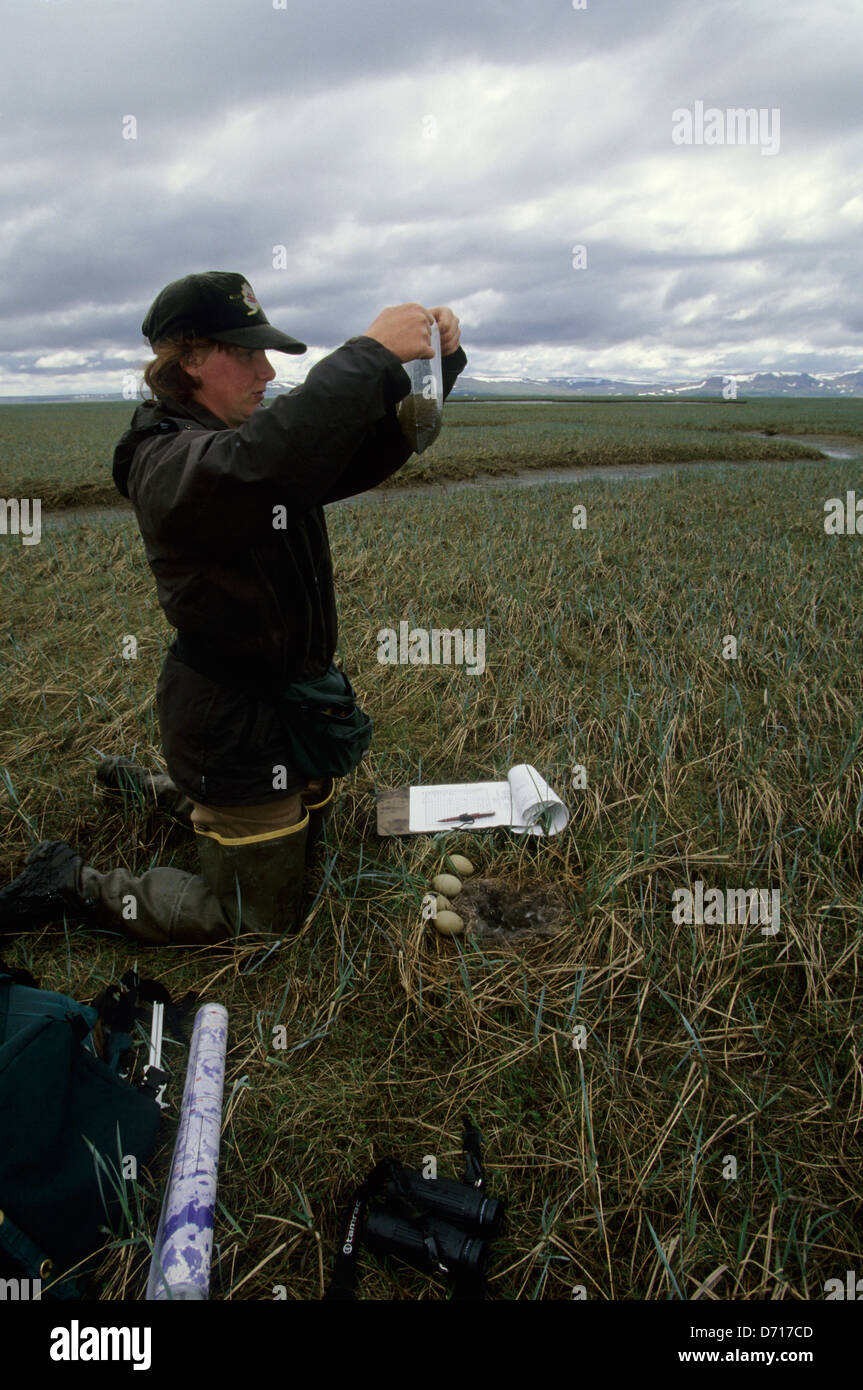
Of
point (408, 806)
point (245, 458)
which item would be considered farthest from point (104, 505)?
point (245, 458)

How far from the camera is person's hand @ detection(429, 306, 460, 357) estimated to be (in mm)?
2328

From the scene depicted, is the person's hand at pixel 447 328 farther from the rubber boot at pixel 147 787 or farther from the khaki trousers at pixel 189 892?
the rubber boot at pixel 147 787

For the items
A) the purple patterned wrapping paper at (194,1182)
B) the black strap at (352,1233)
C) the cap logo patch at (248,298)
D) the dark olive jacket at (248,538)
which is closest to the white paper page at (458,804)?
the dark olive jacket at (248,538)

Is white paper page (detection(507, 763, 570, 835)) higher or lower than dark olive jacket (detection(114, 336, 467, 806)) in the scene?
lower

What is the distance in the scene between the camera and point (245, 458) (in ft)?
5.55

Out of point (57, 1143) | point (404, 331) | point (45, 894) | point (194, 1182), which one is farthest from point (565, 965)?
point (404, 331)

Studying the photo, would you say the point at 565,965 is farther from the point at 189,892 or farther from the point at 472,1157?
the point at 189,892

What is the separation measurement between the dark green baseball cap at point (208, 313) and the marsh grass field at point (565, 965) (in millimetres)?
1846

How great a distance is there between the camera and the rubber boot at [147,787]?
3.08 m

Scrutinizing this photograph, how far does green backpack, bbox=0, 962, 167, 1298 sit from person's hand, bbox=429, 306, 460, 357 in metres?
2.25

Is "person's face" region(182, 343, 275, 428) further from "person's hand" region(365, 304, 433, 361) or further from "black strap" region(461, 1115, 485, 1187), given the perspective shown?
"black strap" region(461, 1115, 485, 1187)

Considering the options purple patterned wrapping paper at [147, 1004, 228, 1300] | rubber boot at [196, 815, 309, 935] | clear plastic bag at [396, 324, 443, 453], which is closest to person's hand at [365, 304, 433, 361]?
clear plastic bag at [396, 324, 443, 453]

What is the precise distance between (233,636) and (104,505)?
1152 cm

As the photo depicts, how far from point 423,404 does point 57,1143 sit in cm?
223
